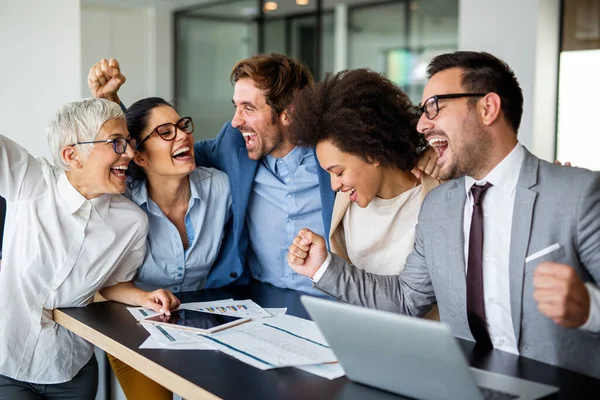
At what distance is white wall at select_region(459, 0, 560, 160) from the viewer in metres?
5.40

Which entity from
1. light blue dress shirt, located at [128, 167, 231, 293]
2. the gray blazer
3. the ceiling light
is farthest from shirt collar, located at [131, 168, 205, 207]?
the ceiling light

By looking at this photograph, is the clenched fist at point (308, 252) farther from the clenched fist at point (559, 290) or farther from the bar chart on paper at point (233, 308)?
the clenched fist at point (559, 290)

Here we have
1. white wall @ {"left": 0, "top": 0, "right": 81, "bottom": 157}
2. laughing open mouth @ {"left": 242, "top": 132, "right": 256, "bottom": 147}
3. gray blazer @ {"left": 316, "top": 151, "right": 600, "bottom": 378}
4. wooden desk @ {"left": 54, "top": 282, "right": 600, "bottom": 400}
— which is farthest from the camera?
white wall @ {"left": 0, "top": 0, "right": 81, "bottom": 157}

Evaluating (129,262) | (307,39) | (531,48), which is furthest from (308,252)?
(307,39)

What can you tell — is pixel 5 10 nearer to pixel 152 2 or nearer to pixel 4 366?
pixel 4 366

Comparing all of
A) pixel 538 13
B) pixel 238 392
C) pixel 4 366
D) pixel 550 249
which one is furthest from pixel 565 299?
pixel 538 13

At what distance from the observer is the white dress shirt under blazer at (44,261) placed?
2.38 metres

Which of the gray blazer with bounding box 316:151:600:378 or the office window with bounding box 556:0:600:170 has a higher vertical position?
the office window with bounding box 556:0:600:170

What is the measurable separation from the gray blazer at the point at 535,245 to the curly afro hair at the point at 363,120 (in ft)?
1.18

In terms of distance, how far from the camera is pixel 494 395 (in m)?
1.49

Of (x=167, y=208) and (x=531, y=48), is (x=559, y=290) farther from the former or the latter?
(x=531, y=48)

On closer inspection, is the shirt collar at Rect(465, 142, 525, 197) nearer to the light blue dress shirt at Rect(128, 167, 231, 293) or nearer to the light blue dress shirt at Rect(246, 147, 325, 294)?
the light blue dress shirt at Rect(246, 147, 325, 294)

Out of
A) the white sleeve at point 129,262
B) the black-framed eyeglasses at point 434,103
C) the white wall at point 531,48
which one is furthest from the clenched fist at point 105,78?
the white wall at point 531,48

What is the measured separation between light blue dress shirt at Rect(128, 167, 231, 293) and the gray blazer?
99 cm
